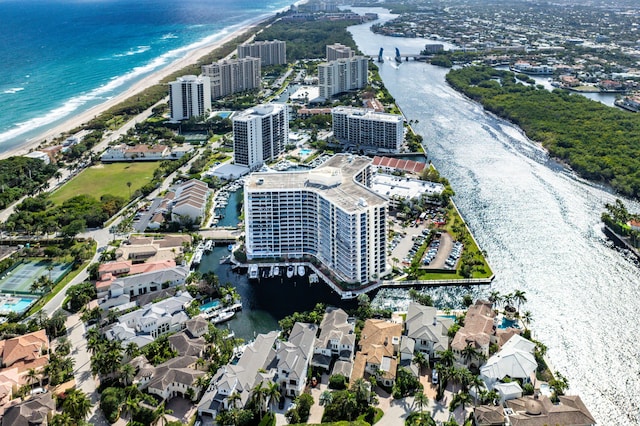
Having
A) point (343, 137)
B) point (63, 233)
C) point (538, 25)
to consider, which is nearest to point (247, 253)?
point (63, 233)

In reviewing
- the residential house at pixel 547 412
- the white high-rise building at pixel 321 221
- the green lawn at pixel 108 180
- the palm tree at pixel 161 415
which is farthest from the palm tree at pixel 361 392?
the green lawn at pixel 108 180

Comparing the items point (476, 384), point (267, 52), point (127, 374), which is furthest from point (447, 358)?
point (267, 52)

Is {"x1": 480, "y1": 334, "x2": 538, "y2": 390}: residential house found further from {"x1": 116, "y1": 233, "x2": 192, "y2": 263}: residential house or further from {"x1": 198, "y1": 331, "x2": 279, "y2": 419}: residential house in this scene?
{"x1": 116, "y1": 233, "x2": 192, "y2": 263}: residential house

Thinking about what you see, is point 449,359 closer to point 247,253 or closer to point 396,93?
point 247,253

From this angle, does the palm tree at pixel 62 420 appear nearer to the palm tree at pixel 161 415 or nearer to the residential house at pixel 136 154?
the palm tree at pixel 161 415

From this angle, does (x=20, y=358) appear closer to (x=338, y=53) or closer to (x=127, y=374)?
(x=127, y=374)

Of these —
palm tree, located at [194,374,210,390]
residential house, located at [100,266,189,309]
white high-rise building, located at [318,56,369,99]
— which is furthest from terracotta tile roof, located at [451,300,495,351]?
white high-rise building, located at [318,56,369,99]

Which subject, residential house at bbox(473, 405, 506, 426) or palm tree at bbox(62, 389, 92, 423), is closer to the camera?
residential house at bbox(473, 405, 506, 426)
